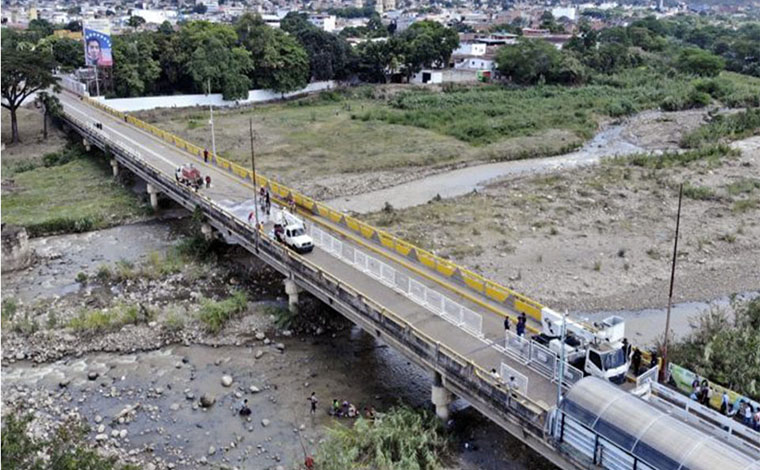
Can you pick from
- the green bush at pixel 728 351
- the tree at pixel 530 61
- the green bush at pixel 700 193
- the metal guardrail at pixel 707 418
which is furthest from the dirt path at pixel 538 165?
the metal guardrail at pixel 707 418

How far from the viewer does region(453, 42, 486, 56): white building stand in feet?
410

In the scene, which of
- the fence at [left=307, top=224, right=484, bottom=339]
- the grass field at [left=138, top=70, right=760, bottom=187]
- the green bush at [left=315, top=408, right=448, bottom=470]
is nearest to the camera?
the green bush at [left=315, top=408, right=448, bottom=470]

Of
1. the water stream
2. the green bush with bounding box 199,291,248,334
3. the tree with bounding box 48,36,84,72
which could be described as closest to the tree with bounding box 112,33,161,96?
the tree with bounding box 48,36,84,72

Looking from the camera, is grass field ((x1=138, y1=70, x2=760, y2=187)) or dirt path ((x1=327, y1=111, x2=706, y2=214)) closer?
dirt path ((x1=327, y1=111, x2=706, y2=214))

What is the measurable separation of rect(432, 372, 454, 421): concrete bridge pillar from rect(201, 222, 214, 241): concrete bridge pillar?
2172 centimetres

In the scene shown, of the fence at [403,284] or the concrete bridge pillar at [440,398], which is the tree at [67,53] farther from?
the concrete bridge pillar at [440,398]

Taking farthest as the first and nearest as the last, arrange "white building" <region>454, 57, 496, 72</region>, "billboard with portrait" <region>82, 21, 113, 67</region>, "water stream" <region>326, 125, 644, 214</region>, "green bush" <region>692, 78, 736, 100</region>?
"white building" <region>454, 57, 496, 72</region>
"green bush" <region>692, 78, 736, 100</region>
"billboard with portrait" <region>82, 21, 113, 67</region>
"water stream" <region>326, 125, 644, 214</region>

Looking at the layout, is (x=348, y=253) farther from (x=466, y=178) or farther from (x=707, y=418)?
(x=466, y=178)

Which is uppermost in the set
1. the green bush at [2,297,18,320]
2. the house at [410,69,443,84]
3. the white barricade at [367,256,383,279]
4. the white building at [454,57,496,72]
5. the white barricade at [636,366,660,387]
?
the white building at [454,57,496,72]

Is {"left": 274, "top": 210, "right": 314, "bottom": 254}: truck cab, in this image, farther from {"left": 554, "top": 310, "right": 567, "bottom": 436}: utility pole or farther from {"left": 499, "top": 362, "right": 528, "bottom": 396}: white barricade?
{"left": 554, "top": 310, "right": 567, "bottom": 436}: utility pole

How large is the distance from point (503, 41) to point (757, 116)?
224 ft

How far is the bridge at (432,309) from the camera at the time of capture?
20.6 metres

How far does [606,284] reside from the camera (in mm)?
37562

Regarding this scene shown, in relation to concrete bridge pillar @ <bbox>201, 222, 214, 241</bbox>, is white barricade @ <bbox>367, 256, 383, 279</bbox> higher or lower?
higher
